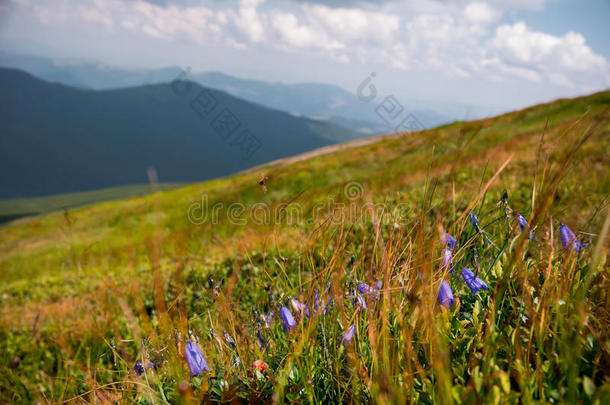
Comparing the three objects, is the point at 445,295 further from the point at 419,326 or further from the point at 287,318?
the point at 287,318

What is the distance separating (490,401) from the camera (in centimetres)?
136

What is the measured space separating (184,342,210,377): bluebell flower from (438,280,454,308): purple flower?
4.22 ft

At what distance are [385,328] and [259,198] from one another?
25138 mm

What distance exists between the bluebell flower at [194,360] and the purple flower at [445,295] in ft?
4.22

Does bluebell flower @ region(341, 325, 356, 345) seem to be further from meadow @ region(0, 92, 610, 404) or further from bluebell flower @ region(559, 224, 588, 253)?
bluebell flower @ region(559, 224, 588, 253)

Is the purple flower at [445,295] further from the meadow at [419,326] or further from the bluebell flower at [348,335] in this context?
the bluebell flower at [348,335]

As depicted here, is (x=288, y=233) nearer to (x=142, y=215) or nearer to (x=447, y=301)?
(x=447, y=301)

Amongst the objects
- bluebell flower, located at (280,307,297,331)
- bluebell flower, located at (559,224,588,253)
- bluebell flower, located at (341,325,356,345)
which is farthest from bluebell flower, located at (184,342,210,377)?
bluebell flower, located at (559,224,588,253)

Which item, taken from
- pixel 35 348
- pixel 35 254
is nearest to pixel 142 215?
pixel 35 254

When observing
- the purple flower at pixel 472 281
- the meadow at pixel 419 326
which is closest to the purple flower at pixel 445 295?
the meadow at pixel 419 326

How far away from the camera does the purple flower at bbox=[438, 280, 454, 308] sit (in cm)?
181

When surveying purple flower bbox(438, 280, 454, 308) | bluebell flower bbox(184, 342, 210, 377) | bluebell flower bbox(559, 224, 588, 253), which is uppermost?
bluebell flower bbox(559, 224, 588, 253)

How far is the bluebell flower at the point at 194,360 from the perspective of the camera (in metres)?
1.73

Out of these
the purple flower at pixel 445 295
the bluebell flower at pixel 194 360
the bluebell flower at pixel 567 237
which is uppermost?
the bluebell flower at pixel 567 237
